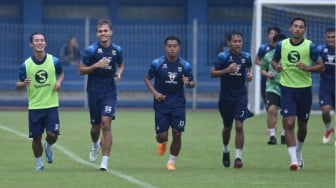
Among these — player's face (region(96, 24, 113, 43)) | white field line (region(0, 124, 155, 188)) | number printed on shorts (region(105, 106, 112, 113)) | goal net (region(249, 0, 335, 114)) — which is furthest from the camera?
goal net (region(249, 0, 335, 114))

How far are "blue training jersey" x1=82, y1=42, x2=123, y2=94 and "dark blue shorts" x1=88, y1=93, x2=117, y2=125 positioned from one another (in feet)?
0.25

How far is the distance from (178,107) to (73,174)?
213 centimetres

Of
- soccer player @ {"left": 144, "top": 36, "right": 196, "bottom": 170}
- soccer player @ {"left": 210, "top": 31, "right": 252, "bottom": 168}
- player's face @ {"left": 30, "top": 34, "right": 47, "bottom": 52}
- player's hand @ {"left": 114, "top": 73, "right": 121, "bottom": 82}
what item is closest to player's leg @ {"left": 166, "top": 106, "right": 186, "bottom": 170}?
soccer player @ {"left": 144, "top": 36, "right": 196, "bottom": 170}

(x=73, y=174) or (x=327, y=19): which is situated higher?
(x=327, y=19)

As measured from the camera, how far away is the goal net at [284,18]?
32.8 metres

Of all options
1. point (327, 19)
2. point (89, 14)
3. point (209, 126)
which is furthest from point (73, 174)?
point (89, 14)

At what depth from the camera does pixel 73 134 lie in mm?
24875

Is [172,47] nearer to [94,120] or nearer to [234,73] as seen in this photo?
→ [234,73]

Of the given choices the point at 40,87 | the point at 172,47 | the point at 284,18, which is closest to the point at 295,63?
the point at 172,47

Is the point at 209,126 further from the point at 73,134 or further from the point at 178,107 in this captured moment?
the point at 178,107

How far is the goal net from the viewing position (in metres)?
32.8

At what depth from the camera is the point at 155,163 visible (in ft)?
59.7

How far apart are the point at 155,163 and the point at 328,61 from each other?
211 inches

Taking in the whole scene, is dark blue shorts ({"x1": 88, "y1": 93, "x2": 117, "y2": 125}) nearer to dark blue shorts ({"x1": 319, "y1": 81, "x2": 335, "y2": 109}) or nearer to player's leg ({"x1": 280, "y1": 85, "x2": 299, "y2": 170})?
player's leg ({"x1": 280, "y1": 85, "x2": 299, "y2": 170})
